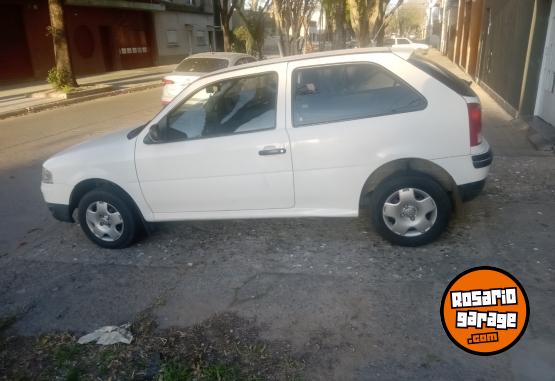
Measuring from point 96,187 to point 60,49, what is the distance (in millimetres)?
14852

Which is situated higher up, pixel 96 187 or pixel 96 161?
pixel 96 161

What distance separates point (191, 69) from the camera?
1213 cm

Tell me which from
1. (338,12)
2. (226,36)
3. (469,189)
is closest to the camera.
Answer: (469,189)

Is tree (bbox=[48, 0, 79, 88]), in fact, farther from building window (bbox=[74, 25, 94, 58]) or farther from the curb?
building window (bbox=[74, 25, 94, 58])

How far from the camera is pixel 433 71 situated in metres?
4.17

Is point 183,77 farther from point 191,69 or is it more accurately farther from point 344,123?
point 344,123

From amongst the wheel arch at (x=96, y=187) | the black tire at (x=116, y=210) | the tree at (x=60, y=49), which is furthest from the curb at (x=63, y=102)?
the black tire at (x=116, y=210)

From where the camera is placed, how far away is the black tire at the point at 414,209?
409cm

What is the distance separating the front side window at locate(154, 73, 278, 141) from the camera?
4230 millimetres

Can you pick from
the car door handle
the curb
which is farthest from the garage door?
the car door handle

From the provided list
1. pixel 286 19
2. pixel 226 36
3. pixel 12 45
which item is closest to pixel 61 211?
pixel 286 19

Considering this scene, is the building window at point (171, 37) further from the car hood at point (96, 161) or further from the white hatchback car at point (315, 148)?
the white hatchback car at point (315, 148)

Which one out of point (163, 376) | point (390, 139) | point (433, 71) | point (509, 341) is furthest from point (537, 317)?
point (163, 376)

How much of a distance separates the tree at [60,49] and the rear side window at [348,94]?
15512mm
